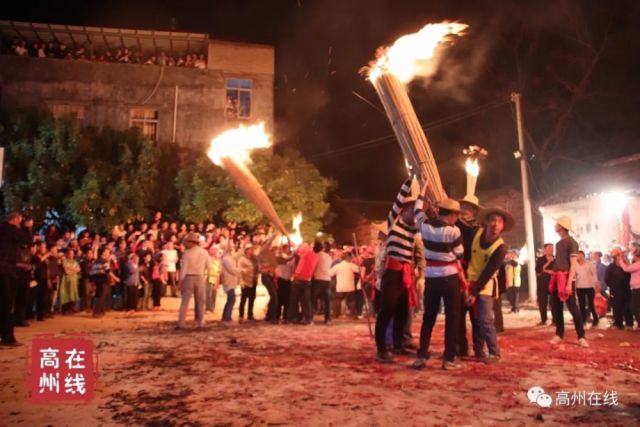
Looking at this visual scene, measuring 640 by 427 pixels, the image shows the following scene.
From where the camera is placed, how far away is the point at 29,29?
25.1 meters

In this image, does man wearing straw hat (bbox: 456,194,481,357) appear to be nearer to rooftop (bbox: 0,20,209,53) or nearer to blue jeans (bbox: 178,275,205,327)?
blue jeans (bbox: 178,275,205,327)

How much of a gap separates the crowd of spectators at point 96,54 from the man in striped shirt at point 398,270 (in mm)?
21349

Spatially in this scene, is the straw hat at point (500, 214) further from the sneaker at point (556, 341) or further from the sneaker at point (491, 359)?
the sneaker at point (556, 341)

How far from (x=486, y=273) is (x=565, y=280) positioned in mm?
2388

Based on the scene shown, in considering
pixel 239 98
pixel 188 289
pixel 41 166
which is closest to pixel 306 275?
pixel 188 289

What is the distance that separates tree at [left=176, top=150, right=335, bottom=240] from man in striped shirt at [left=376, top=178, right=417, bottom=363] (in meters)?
14.9

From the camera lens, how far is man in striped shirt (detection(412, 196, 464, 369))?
6.17 meters

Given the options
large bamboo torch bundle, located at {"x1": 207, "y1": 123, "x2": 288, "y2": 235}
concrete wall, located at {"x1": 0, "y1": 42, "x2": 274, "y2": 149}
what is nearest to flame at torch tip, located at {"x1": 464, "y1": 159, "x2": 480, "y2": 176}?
large bamboo torch bundle, located at {"x1": 207, "y1": 123, "x2": 288, "y2": 235}

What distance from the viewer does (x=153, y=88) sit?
2530 centimetres

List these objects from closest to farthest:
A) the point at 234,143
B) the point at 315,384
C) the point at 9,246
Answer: the point at 315,384 < the point at 9,246 < the point at 234,143

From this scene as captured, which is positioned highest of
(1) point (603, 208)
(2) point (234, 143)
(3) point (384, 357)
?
(2) point (234, 143)

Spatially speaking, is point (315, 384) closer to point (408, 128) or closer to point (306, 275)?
point (408, 128)

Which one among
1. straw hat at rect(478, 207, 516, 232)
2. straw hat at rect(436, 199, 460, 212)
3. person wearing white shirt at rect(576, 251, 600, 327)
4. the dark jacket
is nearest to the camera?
straw hat at rect(436, 199, 460, 212)

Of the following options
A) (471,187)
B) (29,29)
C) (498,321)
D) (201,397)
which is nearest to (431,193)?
(471,187)
